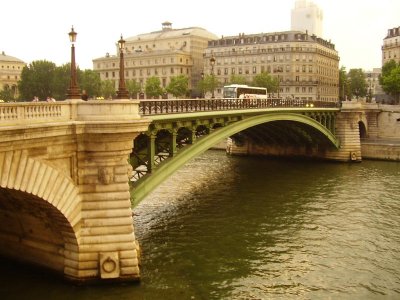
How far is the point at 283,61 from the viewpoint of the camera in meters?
116

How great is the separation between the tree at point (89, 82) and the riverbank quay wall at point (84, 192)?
73.9 metres

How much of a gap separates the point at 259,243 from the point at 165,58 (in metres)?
103

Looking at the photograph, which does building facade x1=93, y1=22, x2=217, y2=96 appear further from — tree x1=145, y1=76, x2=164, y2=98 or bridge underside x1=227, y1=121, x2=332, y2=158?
bridge underside x1=227, y1=121, x2=332, y2=158

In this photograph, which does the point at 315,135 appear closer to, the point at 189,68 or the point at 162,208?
the point at 162,208

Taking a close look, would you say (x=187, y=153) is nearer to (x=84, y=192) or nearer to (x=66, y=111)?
(x=84, y=192)

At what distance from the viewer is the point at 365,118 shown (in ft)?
236

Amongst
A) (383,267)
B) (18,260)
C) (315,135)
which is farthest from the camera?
(315,135)

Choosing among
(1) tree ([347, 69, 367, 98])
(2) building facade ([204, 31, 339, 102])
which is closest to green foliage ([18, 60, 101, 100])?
(2) building facade ([204, 31, 339, 102])

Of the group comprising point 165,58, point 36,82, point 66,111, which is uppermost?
point 165,58

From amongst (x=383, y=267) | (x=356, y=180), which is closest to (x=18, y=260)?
(x=383, y=267)

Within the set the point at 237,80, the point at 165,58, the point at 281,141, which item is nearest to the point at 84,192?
the point at 281,141

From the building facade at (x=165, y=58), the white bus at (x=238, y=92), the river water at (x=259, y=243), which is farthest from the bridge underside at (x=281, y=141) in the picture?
the building facade at (x=165, y=58)

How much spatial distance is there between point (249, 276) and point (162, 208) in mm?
13046

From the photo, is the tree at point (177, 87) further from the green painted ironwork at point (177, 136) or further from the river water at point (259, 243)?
the green painted ironwork at point (177, 136)
